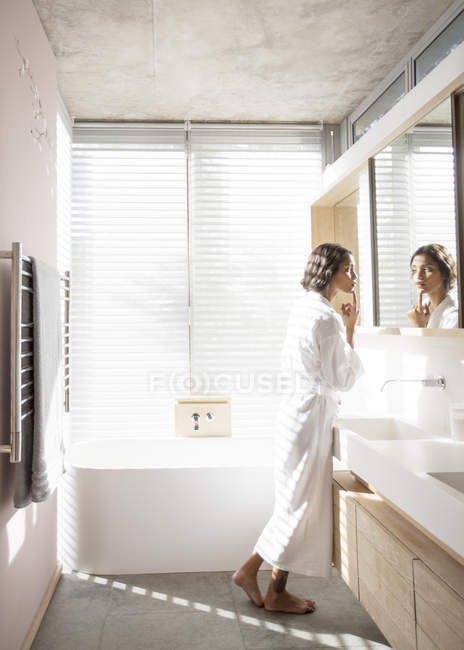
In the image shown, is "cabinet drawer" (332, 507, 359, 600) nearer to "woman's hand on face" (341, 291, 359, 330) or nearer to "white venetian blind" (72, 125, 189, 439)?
"woman's hand on face" (341, 291, 359, 330)

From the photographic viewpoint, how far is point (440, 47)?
269 centimetres

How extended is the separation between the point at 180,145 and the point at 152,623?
3061 millimetres

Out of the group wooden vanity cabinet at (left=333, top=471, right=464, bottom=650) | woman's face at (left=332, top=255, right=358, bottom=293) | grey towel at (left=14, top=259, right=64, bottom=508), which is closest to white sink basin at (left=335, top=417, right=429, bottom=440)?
wooden vanity cabinet at (left=333, top=471, right=464, bottom=650)

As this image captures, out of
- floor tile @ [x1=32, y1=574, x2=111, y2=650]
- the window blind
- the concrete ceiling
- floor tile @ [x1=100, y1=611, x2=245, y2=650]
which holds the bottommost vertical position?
floor tile @ [x1=100, y1=611, x2=245, y2=650]

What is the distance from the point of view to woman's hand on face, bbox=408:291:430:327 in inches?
87.0

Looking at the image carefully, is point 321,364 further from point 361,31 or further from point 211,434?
point 361,31

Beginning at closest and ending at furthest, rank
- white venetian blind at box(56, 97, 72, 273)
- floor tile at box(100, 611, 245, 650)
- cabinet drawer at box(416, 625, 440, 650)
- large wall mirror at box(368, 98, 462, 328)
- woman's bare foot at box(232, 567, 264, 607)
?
1. cabinet drawer at box(416, 625, 440, 650)
2. large wall mirror at box(368, 98, 462, 328)
3. floor tile at box(100, 611, 245, 650)
4. woman's bare foot at box(232, 567, 264, 607)
5. white venetian blind at box(56, 97, 72, 273)

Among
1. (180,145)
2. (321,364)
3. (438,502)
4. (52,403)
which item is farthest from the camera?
(180,145)

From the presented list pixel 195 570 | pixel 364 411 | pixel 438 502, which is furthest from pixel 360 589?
pixel 364 411

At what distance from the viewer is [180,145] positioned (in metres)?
3.89

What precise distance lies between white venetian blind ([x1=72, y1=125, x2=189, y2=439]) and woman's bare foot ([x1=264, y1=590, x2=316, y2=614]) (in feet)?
4.88

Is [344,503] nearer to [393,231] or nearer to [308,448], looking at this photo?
[308,448]

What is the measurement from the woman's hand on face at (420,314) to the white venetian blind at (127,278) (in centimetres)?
185

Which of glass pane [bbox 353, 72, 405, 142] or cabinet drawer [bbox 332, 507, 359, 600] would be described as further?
glass pane [bbox 353, 72, 405, 142]
